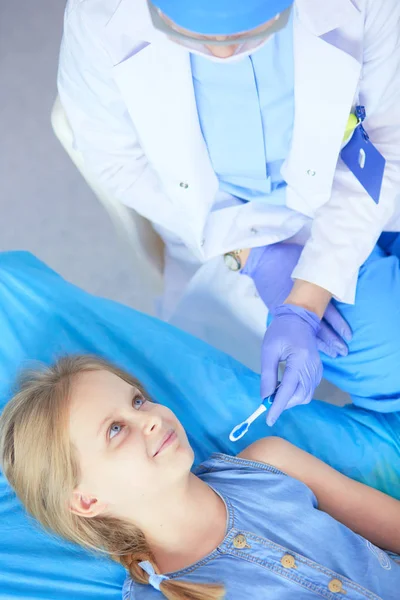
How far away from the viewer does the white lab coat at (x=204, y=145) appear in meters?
1.38

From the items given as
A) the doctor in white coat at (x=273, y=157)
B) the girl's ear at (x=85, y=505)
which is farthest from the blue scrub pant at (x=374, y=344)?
the girl's ear at (x=85, y=505)

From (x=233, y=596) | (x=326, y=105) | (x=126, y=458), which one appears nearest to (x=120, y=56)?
(x=326, y=105)

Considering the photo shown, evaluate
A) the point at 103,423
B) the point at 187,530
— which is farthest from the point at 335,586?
the point at 103,423

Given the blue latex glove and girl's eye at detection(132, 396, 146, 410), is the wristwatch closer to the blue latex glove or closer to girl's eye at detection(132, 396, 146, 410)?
the blue latex glove

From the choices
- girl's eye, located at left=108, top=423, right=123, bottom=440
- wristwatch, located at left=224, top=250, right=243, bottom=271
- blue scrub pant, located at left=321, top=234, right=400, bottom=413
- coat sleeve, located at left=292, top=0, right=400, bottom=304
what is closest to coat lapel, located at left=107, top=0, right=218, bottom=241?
wristwatch, located at left=224, top=250, right=243, bottom=271

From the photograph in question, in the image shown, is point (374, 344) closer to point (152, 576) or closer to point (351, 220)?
point (351, 220)

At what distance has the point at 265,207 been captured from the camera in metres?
1.66

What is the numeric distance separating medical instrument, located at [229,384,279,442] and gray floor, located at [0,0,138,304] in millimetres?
844

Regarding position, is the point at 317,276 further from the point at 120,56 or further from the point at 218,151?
the point at 120,56

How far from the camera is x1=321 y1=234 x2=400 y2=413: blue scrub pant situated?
5.30ft

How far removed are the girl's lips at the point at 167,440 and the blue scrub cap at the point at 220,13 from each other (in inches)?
25.9

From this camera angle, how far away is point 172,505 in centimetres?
134

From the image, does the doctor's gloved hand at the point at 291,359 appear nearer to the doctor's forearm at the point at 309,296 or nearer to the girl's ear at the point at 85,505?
the doctor's forearm at the point at 309,296

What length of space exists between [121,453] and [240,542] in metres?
0.27
